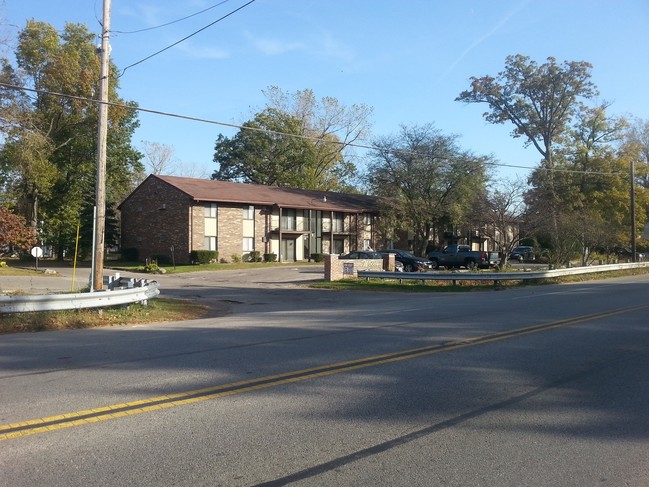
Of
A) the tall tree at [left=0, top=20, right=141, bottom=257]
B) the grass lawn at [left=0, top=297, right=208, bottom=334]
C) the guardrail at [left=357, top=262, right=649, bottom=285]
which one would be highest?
the tall tree at [left=0, top=20, right=141, bottom=257]

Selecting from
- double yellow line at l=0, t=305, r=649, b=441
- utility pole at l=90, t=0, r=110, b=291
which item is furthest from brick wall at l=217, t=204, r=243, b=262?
double yellow line at l=0, t=305, r=649, b=441

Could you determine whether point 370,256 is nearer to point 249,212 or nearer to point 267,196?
point 249,212

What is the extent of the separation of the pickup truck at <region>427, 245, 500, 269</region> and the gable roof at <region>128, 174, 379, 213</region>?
1390cm

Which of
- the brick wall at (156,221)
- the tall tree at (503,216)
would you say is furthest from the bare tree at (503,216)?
the brick wall at (156,221)

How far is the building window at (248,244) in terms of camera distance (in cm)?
4748

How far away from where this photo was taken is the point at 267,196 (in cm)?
5016

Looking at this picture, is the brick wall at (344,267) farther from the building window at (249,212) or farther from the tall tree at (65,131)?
the tall tree at (65,131)

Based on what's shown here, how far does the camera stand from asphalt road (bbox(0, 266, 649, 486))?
15.2 feet

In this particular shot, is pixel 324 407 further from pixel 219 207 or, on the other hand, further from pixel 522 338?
pixel 219 207

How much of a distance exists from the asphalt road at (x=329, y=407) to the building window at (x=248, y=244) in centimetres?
3555

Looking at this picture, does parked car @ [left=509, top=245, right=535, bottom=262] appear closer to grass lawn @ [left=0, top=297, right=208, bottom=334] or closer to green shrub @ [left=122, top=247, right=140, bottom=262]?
green shrub @ [left=122, top=247, right=140, bottom=262]

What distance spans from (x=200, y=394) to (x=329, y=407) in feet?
5.12

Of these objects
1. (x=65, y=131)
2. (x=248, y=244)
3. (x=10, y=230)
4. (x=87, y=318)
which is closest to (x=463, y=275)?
(x=87, y=318)

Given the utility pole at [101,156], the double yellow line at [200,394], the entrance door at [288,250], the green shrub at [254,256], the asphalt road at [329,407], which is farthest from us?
the entrance door at [288,250]
